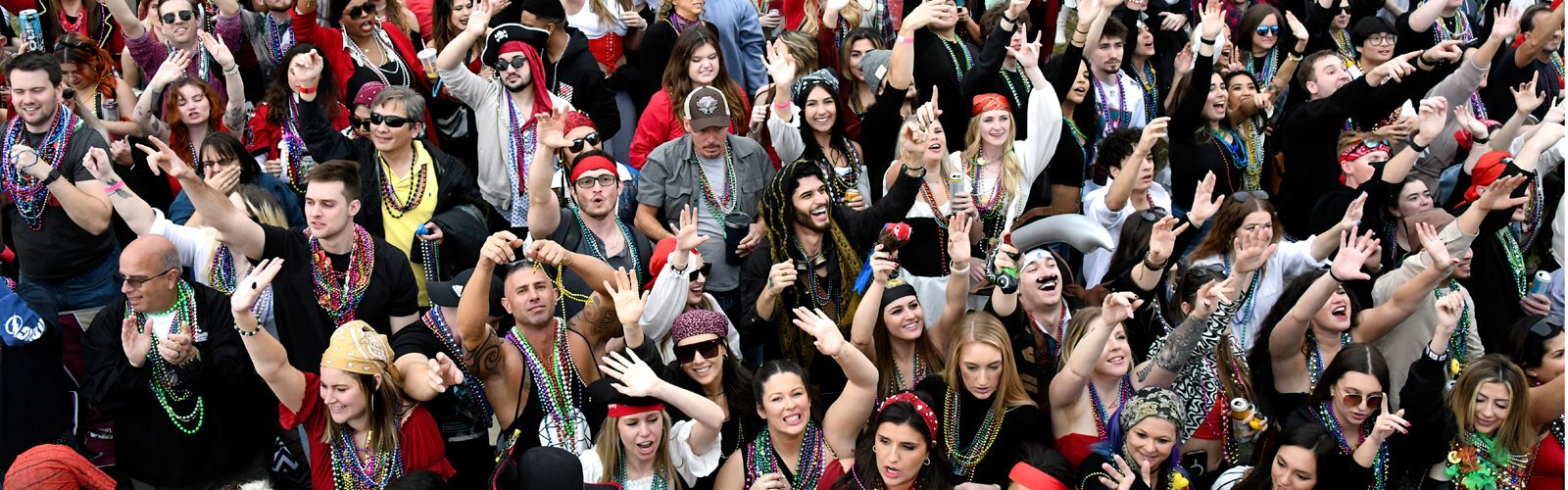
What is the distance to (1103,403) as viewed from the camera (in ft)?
19.8

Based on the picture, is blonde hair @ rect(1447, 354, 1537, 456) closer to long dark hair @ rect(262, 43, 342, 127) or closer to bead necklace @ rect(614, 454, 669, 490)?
bead necklace @ rect(614, 454, 669, 490)

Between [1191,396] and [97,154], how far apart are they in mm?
4052

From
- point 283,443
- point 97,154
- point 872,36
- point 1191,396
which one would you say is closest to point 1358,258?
point 1191,396

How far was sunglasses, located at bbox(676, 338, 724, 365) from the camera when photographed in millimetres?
5887

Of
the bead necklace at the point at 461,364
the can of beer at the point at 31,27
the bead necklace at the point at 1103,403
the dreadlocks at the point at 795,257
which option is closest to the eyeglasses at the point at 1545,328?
the bead necklace at the point at 1103,403

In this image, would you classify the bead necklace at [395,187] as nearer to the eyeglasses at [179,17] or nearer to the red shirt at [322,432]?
the red shirt at [322,432]

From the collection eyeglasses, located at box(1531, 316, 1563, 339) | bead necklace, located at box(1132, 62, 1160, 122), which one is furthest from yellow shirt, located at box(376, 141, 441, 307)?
eyeglasses, located at box(1531, 316, 1563, 339)

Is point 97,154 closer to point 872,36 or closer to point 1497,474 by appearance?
point 872,36

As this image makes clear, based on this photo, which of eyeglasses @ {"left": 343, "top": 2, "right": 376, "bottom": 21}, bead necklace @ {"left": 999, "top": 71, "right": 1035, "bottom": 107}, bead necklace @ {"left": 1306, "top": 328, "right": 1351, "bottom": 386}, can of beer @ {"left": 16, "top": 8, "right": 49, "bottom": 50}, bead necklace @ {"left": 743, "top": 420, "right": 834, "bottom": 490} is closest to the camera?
bead necklace @ {"left": 743, "top": 420, "right": 834, "bottom": 490}

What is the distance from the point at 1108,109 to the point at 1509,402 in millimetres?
2727

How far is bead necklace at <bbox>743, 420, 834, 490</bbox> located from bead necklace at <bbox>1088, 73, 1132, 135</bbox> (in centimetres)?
294

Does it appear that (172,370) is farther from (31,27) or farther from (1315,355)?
(1315,355)

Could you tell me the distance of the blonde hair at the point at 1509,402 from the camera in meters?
5.89

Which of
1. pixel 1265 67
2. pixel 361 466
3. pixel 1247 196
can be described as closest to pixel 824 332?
pixel 361 466
